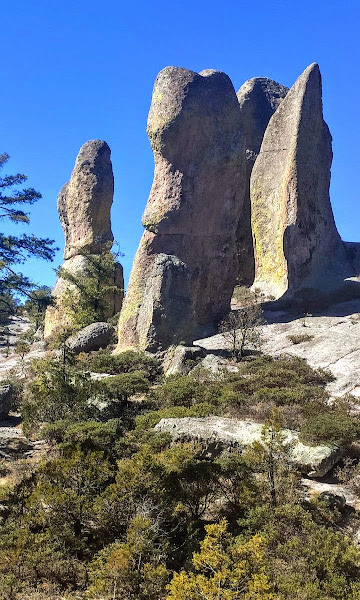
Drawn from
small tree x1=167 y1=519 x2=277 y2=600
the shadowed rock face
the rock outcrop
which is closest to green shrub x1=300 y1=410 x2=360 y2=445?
small tree x1=167 y1=519 x2=277 y2=600

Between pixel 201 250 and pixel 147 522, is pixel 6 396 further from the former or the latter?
pixel 201 250

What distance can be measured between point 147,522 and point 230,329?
19369mm

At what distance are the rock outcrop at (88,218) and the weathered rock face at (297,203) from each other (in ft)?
37.7

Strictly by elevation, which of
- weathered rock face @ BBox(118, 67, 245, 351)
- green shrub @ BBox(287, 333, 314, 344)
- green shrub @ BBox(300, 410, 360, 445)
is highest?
weathered rock face @ BBox(118, 67, 245, 351)

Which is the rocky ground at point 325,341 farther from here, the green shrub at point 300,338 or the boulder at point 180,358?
the boulder at point 180,358

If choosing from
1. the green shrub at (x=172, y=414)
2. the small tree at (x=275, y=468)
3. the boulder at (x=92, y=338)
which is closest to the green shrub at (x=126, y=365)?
the boulder at (x=92, y=338)

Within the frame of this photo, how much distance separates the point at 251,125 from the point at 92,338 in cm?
2773

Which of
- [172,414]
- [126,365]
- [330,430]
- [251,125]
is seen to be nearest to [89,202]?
[251,125]

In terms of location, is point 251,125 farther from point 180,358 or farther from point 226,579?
point 226,579

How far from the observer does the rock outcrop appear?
117ft

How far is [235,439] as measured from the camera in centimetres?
1041

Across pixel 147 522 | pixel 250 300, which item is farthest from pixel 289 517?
pixel 250 300

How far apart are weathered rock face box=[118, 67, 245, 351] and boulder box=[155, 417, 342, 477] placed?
14.7 meters

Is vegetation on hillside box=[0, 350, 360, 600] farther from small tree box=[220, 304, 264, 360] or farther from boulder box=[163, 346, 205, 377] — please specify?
small tree box=[220, 304, 264, 360]
